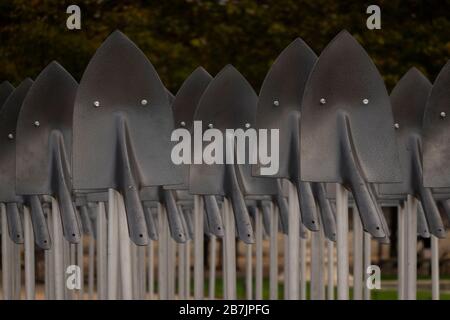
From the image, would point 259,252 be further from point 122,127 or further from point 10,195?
point 122,127

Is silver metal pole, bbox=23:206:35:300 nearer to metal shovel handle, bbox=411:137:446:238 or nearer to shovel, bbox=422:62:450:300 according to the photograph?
metal shovel handle, bbox=411:137:446:238

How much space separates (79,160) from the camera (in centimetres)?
605

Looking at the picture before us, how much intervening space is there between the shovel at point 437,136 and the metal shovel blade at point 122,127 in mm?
1374

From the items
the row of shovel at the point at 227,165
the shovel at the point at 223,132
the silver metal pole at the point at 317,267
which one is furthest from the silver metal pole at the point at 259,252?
the shovel at the point at 223,132

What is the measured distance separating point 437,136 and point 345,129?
0.84 meters

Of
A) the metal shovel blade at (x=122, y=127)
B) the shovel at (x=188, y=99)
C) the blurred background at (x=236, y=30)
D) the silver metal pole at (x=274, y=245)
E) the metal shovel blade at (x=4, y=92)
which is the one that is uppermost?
the blurred background at (x=236, y=30)

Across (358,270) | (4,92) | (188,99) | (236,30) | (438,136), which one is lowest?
(358,270)

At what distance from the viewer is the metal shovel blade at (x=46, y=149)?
7.21 m

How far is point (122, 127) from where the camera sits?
6074 mm

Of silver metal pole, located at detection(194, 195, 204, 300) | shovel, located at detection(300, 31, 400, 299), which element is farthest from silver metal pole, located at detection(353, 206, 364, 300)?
silver metal pole, located at detection(194, 195, 204, 300)

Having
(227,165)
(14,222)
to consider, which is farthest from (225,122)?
(14,222)

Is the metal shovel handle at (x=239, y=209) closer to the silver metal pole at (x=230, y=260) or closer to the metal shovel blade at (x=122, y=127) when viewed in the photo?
the silver metal pole at (x=230, y=260)
